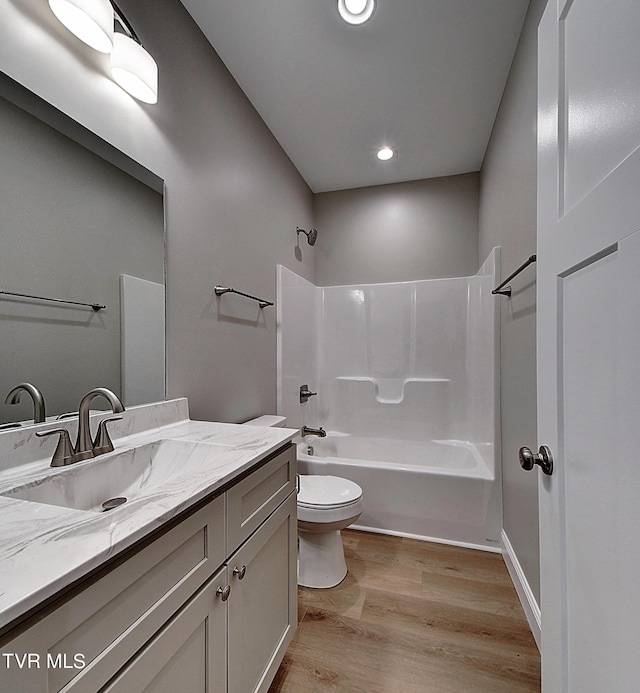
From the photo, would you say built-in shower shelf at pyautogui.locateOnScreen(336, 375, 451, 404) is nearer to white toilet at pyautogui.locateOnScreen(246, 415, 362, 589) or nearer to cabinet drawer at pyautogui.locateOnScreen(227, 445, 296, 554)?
white toilet at pyautogui.locateOnScreen(246, 415, 362, 589)

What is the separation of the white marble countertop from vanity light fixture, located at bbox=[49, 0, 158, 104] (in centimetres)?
116

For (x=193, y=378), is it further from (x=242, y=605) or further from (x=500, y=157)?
(x=500, y=157)

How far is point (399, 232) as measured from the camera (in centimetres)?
311

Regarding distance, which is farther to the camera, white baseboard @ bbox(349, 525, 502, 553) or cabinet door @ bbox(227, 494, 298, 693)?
white baseboard @ bbox(349, 525, 502, 553)

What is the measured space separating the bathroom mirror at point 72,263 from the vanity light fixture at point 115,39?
0.25 m

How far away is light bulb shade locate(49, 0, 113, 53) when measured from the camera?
3.23 feet

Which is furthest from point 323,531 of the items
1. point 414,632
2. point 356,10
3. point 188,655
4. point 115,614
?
point 356,10

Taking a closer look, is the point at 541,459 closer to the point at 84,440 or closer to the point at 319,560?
the point at 84,440

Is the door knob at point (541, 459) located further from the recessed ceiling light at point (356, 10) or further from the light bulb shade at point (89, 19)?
the recessed ceiling light at point (356, 10)

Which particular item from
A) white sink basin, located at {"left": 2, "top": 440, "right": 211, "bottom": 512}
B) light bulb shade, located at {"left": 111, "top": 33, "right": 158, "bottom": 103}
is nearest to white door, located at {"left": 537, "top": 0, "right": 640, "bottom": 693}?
white sink basin, located at {"left": 2, "top": 440, "right": 211, "bottom": 512}

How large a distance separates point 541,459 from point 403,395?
2.18 metres

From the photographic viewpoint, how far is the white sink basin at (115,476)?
2.63 feet

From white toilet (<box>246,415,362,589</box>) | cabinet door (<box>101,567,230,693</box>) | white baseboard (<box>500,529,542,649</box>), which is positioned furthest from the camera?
white toilet (<box>246,415,362,589</box>)

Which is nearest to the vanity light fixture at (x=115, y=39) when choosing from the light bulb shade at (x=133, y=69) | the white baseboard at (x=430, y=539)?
the light bulb shade at (x=133, y=69)
